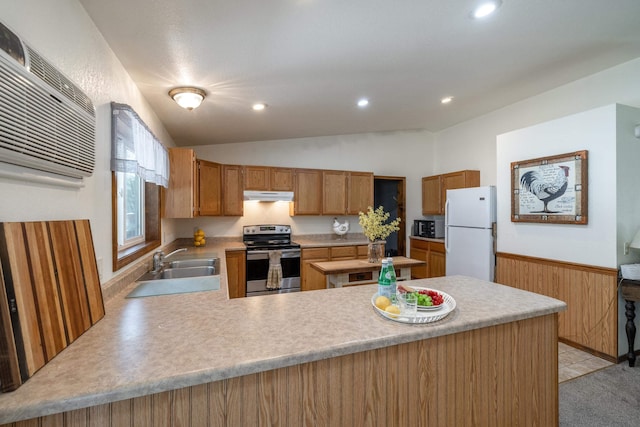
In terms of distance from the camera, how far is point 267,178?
4.39m

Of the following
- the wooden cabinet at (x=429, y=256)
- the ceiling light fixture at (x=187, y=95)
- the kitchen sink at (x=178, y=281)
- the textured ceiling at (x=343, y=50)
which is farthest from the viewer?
the wooden cabinet at (x=429, y=256)

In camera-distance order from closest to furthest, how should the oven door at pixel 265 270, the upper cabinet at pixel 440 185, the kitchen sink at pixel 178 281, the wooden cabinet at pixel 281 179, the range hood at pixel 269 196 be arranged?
1. the kitchen sink at pixel 178 281
2. the oven door at pixel 265 270
3. the range hood at pixel 269 196
4. the wooden cabinet at pixel 281 179
5. the upper cabinet at pixel 440 185

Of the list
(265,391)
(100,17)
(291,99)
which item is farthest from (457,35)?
(265,391)

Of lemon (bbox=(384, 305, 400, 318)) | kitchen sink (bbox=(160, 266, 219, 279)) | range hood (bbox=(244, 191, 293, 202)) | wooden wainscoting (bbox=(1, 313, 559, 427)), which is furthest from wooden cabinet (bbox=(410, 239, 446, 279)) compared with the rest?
lemon (bbox=(384, 305, 400, 318))

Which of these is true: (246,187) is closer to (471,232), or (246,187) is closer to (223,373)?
(471,232)

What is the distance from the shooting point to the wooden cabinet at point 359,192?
487cm

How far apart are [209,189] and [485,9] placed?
11.3ft

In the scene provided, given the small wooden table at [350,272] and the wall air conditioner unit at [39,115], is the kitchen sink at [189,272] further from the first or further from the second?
the wall air conditioner unit at [39,115]

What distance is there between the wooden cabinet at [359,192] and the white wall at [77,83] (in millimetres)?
3470

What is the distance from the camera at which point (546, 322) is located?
4.68 feet

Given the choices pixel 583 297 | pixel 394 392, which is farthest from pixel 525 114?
pixel 394 392

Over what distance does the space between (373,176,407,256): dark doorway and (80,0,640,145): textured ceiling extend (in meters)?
2.11

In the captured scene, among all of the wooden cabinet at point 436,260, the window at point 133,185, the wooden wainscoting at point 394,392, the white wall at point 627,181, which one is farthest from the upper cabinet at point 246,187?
the white wall at point 627,181

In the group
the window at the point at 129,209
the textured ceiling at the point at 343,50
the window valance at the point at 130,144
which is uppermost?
the textured ceiling at the point at 343,50
